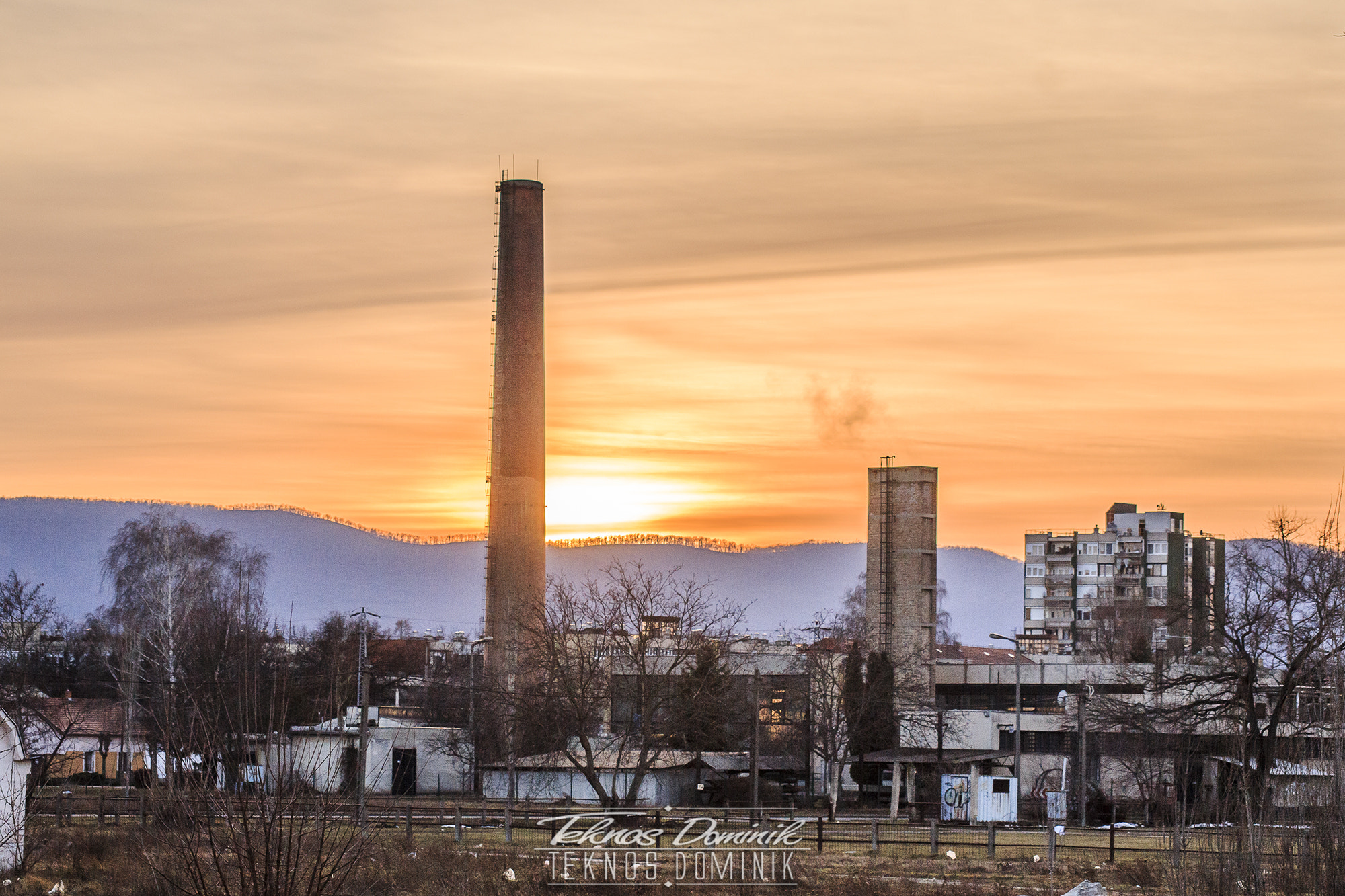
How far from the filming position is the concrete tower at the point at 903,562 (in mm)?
79875

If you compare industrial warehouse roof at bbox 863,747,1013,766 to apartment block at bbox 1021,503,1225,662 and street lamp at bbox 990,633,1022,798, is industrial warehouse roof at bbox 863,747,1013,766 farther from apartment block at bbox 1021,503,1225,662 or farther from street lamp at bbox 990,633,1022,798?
apartment block at bbox 1021,503,1225,662

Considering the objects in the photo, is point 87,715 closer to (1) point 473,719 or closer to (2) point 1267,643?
(1) point 473,719

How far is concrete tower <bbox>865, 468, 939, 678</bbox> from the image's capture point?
79.9 metres

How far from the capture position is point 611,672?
52375mm

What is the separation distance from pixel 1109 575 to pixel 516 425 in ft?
296

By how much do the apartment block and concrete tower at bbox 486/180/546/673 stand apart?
54.1 metres

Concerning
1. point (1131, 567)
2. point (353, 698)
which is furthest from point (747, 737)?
point (1131, 567)

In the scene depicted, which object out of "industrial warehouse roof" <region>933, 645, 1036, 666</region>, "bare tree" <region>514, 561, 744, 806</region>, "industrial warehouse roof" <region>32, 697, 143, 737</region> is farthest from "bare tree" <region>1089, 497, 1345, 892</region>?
"industrial warehouse roof" <region>933, 645, 1036, 666</region>

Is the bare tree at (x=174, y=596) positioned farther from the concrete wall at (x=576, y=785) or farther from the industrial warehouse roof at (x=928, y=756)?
the industrial warehouse roof at (x=928, y=756)

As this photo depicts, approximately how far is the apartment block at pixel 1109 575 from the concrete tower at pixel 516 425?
54124 millimetres

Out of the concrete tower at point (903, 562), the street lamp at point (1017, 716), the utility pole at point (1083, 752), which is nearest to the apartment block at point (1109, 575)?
the concrete tower at point (903, 562)

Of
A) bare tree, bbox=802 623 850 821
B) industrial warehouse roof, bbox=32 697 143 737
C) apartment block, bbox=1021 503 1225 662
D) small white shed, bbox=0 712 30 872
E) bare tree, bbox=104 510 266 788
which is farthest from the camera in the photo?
apartment block, bbox=1021 503 1225 662

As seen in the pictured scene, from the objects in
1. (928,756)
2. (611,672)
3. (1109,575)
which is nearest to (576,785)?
(611,672)

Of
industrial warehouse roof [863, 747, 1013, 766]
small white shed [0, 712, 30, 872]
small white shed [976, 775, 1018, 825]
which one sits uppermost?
small white shed [0, 712, 30, 872]
